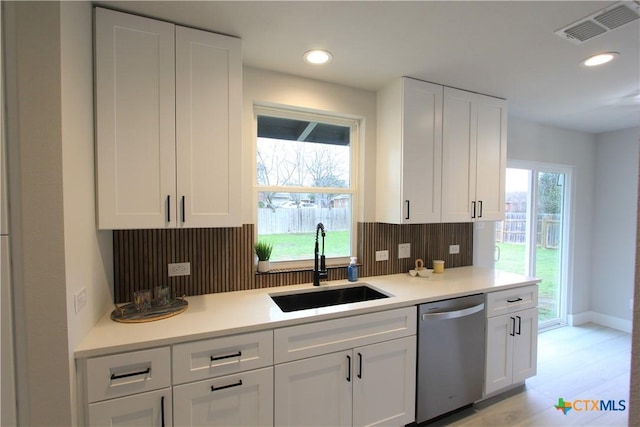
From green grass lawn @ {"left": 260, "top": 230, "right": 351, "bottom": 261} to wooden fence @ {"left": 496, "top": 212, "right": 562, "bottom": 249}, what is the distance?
1.91m

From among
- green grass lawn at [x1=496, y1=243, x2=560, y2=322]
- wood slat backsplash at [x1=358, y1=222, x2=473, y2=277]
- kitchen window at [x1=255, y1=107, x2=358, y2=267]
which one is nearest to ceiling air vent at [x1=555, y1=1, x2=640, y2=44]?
kitchen window at [x1=255, y1=107, x2=358, y2=267]

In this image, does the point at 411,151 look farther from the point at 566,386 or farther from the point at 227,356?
the point at 566,386

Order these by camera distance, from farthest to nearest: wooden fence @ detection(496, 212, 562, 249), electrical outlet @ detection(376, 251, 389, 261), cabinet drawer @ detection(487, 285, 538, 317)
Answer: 1. wooden fence @ detection(496, 212, 562, 249)
2. electrical outlet @ detection(376, 251, 389, 261)
3. cabinet drawer @ detection(487, 285, 538, 317)

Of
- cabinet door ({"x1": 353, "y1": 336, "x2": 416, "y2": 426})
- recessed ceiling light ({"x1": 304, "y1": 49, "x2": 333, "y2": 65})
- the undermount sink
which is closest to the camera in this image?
cabinet door ({"x1": 353, "y1": 336, "x2": 416, "y2": 426})

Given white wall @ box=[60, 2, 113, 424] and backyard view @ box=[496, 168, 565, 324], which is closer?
white wall @ box=[60, 2, 113, 424]

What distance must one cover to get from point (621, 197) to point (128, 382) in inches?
207

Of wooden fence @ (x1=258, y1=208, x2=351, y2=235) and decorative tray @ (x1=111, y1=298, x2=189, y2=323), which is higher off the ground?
wooden fence @ (x1=258, y1=208, x2=351, y2=235)

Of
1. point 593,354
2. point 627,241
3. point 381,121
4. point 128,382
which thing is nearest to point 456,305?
point 381,121

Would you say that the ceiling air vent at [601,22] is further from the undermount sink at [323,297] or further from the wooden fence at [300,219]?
the undermount sink at [323,297]

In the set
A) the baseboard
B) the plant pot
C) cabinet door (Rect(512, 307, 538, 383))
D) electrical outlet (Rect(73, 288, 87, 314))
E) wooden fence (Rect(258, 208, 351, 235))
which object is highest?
wooden fence (Rect(258, 208, 351, 235))

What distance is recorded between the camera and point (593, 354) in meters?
2.99

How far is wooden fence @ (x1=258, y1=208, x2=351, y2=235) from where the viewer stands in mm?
2195

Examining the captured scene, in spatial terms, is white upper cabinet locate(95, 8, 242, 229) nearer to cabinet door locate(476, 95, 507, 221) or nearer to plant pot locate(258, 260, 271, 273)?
plant pot locate(258, 260, 271, 273)

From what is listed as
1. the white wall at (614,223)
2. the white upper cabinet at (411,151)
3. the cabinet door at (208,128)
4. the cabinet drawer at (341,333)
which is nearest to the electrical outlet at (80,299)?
the cabinet door at (208,128)
